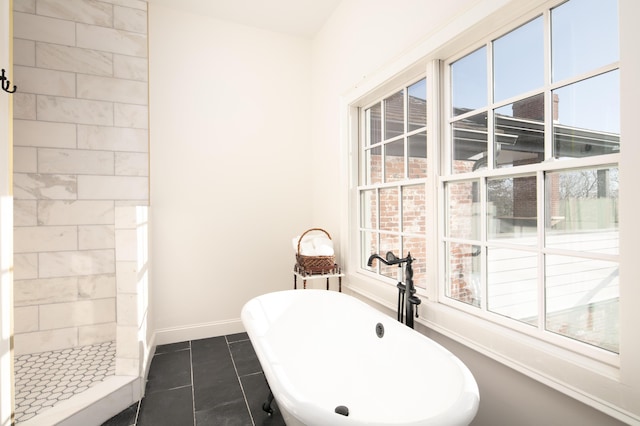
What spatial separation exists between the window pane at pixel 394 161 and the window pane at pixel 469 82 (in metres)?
0.51

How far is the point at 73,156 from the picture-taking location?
2633 mm

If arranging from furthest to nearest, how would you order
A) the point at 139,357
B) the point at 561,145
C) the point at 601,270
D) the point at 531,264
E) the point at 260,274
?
1. the point at 260,274
2. the point at 139,357
3. the point at 531,264
4. the point at 561,145
5. the point at 601,270

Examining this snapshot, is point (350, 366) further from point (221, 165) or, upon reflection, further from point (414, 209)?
point (221, 165)

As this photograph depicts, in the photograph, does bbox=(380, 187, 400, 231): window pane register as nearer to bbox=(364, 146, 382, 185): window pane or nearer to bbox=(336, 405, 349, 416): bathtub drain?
bbox=(364, 146, 382, 185): window pane

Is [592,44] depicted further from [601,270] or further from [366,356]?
[366,356]

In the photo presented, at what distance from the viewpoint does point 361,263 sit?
276 cm

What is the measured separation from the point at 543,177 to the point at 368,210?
56.2 inches

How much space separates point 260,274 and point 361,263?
1.07 metres

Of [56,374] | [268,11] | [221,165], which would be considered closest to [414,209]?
[221,165]

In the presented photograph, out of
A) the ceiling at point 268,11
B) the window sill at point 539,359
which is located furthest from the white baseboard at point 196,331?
the ceiling at point 268,11

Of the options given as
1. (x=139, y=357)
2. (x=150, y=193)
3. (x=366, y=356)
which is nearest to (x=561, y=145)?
(x=366, y=356)

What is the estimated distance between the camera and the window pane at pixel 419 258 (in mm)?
2094

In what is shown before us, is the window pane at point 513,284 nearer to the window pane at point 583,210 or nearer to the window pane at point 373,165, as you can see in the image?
the window pane at point 583,210

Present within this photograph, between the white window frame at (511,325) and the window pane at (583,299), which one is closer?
the white window frame at (511,325)
